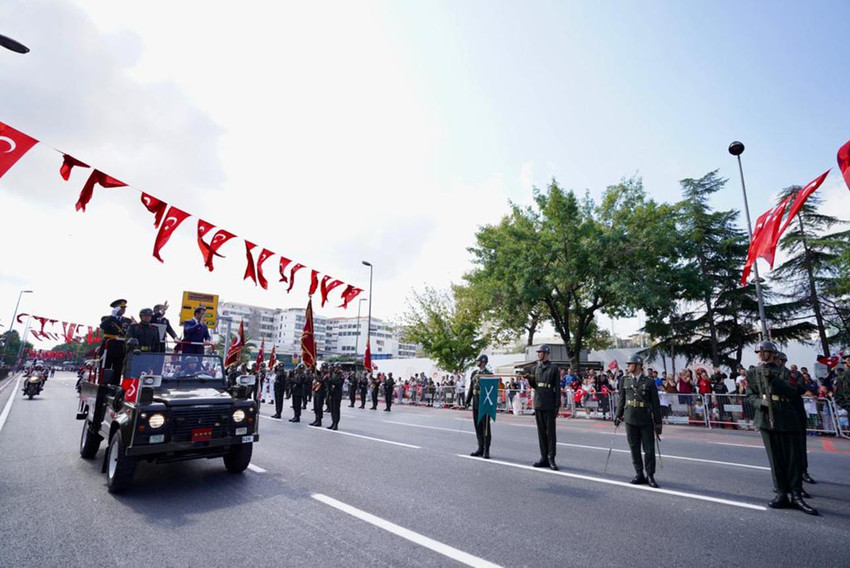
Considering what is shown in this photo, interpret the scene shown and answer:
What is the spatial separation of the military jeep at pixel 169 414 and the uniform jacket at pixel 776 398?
7.29 meters

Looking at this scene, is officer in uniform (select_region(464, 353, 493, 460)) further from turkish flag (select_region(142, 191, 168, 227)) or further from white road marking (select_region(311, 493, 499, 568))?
turkish flag (select_region(142, 191, 168, 227))

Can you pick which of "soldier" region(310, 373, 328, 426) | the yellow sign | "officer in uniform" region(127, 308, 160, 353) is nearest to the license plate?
"officer in uniform" region(127, 308, 160, 353)

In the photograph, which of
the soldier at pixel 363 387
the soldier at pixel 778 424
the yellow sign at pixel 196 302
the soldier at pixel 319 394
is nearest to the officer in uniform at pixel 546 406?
the soldier at pixel 778 424

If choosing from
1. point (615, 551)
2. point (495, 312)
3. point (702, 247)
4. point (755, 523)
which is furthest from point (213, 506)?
point (702, 247)

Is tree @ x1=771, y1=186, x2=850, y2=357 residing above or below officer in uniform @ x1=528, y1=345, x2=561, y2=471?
above

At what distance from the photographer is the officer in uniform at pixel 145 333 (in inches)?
301

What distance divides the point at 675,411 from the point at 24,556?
18476 mm

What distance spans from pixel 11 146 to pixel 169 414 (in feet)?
19.3

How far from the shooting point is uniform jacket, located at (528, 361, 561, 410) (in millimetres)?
8078

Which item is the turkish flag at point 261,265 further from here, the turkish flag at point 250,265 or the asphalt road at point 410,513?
the asphalt road at point 410,513

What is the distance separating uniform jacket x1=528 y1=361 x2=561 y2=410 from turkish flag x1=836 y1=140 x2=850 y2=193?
5.39m

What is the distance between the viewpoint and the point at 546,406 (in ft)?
26.3

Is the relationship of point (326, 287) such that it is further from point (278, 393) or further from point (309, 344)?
point (278, 393)

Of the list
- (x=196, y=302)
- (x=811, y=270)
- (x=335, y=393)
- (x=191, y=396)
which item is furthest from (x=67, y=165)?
(x=811, y=270)
